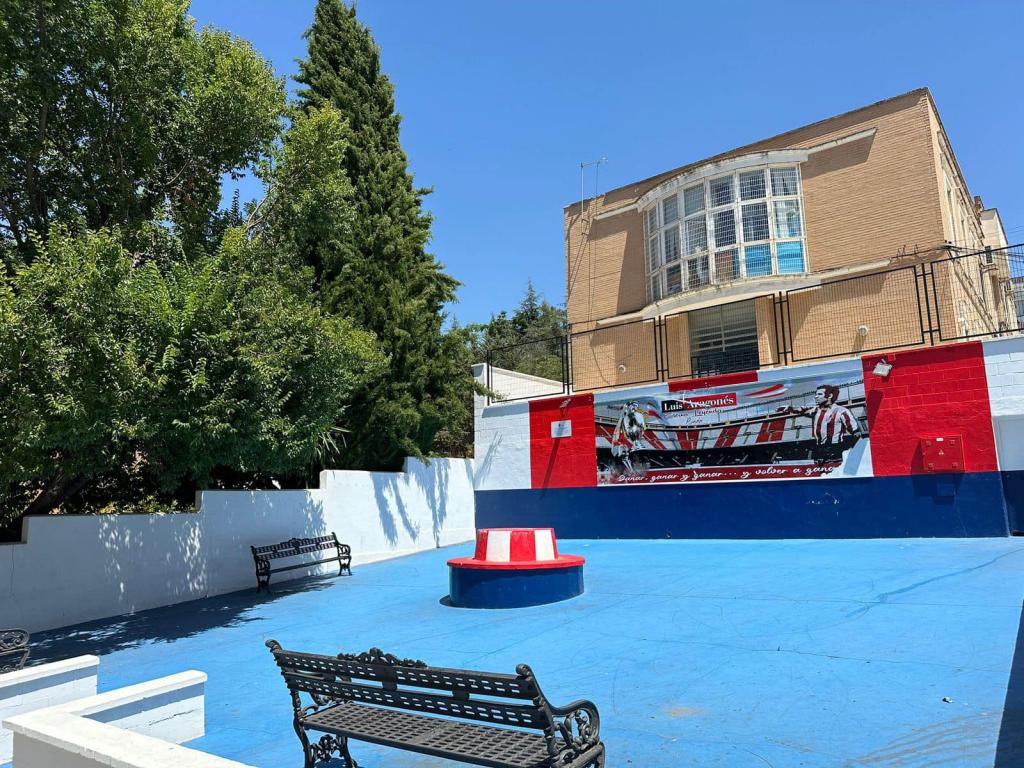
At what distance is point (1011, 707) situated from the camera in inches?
175

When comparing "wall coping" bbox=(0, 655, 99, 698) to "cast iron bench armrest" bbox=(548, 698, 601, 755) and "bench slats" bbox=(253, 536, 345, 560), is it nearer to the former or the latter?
"cast iron bench armrest" bbox=(548, 698, 601, 755)

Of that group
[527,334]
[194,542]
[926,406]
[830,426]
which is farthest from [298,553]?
[527,334]

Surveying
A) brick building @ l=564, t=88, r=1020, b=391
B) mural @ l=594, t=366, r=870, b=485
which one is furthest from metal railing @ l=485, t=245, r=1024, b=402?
mural @ l=594, t=366, r=870, b=485

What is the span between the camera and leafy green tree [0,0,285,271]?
835 centimetres

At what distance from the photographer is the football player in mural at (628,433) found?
1689cm

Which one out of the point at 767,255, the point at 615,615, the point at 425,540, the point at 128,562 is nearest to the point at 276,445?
the point at 128,562

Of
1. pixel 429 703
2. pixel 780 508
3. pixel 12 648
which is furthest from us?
pixel 780 508

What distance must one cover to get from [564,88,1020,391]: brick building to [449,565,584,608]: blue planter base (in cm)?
961

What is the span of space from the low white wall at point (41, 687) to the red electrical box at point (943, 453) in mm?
13708

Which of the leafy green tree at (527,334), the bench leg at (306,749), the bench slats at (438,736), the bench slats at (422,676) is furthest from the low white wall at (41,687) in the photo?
the leafy green tree at (527,334)

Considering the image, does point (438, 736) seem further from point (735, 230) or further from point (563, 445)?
point (735, 230)

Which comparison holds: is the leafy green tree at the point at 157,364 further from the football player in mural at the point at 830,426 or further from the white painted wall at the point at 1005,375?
the white painted wall at the point at 1005,375

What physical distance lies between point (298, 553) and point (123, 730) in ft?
32.4

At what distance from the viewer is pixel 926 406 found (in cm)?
1349
